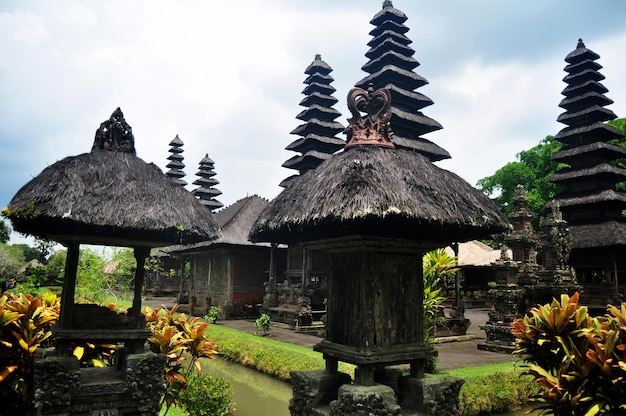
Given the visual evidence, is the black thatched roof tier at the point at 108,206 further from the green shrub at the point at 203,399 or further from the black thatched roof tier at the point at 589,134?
the black thatched roof tier at the point at 589,134

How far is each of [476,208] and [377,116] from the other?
1.81 m

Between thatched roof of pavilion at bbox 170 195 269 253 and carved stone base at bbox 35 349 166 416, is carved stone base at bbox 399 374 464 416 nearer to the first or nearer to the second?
carved stone base at bbox 35 349 166 416

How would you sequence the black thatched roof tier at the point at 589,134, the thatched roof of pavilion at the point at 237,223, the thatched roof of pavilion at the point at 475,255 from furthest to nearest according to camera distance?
1. the thatched roof of pavilion at the point at 475,255
2. the black thatched roof tier at the point at 589,134
3. the thatched roof of pavilion at the point at 237,223

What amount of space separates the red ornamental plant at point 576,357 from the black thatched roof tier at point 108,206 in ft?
17.4

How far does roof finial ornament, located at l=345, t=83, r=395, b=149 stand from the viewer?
6555 mm

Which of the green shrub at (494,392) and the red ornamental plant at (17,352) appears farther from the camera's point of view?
the green shrub at (494,392)

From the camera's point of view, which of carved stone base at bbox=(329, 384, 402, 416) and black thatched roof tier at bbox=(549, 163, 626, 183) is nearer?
carved stone base at bbox=(329, 384, 402, 416)

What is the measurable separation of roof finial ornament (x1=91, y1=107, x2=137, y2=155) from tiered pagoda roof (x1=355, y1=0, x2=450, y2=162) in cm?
1346

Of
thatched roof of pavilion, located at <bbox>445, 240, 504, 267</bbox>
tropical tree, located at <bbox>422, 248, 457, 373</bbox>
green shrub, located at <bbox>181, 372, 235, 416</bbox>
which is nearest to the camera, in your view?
green shrub, located at <bbox>181, 372, 235, 416</bbox>

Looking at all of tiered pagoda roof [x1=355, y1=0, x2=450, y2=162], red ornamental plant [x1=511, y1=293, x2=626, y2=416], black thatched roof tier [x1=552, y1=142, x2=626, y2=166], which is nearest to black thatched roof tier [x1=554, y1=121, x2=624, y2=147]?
black thatched roof tier [x1=552, y1=142, x2=626, y2=166]

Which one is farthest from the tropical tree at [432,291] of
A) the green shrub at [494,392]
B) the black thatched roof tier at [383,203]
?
the black thatched roof tier at [383,203]

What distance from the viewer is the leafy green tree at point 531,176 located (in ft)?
108

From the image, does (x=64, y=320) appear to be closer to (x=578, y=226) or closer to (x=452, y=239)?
(x=452, y=239)

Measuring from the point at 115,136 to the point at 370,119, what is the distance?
436 centimetres
